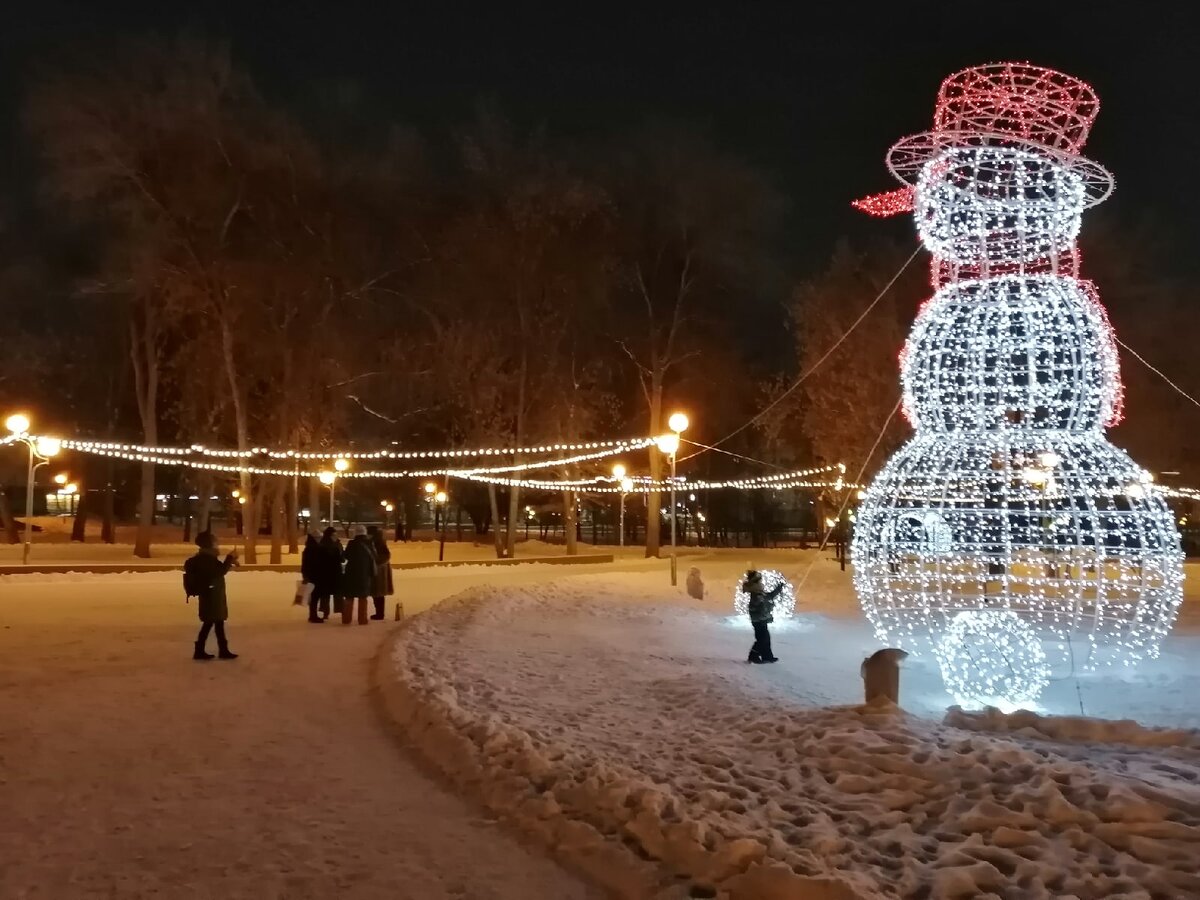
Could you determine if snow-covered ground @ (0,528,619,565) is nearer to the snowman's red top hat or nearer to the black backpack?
the black backpack

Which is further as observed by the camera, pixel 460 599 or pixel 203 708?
pixel 460 599

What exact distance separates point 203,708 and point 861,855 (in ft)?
18.0

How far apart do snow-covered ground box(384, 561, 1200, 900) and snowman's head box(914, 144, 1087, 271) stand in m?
4.32

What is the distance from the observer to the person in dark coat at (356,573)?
13375 mm

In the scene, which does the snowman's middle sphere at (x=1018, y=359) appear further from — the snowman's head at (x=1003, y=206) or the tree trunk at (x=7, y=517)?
the tree trunk at (x=7, y=517)

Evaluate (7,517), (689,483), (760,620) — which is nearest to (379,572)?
(760,620)

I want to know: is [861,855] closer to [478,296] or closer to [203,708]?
[203,708]

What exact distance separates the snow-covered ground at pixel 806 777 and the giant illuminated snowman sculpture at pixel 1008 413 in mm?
900

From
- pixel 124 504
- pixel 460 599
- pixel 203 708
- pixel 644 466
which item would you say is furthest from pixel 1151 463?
pixel 124 504

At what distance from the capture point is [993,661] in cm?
916

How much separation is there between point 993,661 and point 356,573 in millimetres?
7914

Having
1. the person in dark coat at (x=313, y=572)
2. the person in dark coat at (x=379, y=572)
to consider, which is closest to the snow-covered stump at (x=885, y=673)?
the person in dark coat at (x=379, y=572)

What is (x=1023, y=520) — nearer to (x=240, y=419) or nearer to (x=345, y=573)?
(x=345, y=573)

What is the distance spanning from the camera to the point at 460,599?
15.8m
